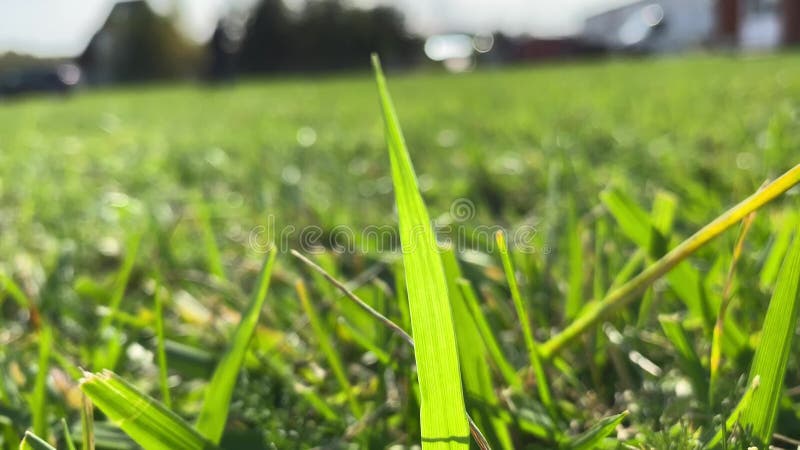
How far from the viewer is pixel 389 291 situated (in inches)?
29.5

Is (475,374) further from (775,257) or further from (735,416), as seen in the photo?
(775,257)

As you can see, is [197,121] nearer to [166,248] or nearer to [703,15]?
[166,248]

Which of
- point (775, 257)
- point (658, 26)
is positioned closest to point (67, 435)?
point (775, 257)

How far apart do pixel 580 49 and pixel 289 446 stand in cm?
2782

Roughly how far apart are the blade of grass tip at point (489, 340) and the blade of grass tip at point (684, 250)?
4 cm

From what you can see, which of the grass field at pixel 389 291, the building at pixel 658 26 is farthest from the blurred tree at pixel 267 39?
the grass field at pixel 389 291

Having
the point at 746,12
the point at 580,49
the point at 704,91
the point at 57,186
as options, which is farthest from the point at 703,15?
the point at 57,186

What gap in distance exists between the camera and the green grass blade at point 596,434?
0.45 metres

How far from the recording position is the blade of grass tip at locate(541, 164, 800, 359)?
15.9 inches

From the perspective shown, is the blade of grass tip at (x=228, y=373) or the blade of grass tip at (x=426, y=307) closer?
the blade of grass tip at (x=426, y=307)

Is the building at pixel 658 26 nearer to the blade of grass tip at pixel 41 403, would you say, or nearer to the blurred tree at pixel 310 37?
the blurred tree at pixel 310 37

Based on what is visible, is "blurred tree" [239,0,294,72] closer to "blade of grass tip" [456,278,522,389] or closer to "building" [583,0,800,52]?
"building" [583,0,800,52]

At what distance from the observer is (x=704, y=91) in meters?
3.74

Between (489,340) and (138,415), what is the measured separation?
0.87 ft
